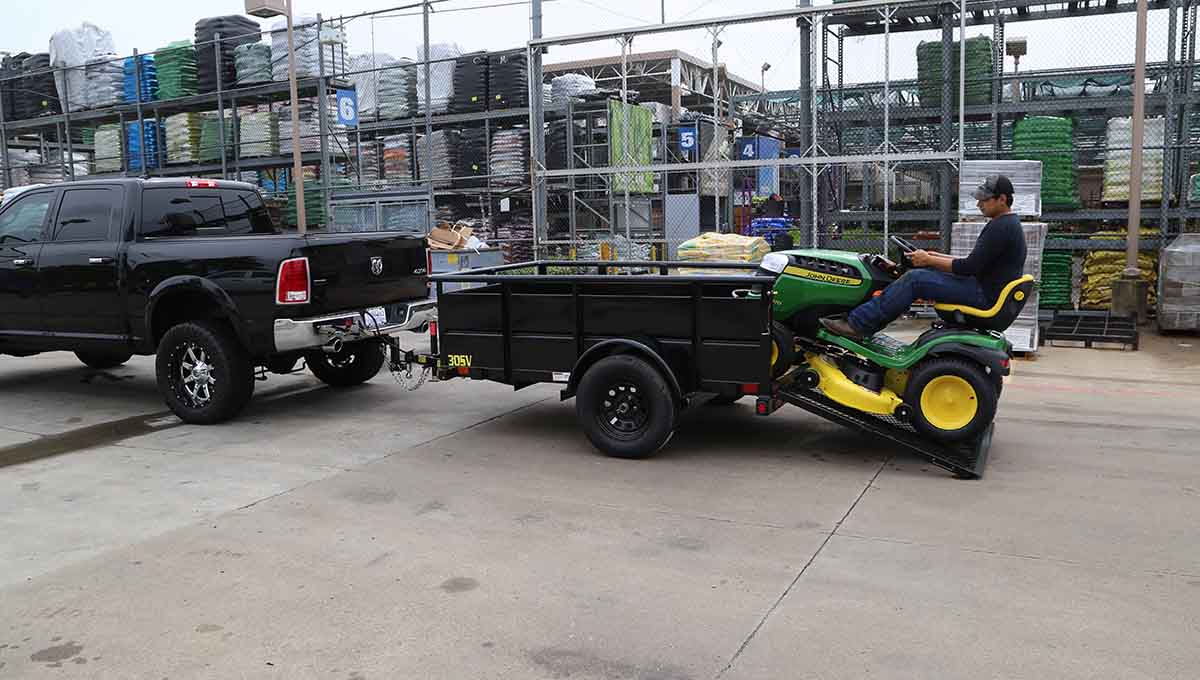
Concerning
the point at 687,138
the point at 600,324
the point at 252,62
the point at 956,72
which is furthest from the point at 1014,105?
the point at 252,62

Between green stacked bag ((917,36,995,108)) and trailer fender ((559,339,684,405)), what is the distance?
9.85 meters

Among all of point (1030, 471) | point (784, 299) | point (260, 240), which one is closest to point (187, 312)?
point (260, 240)

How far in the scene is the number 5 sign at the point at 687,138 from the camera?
69.8 ft

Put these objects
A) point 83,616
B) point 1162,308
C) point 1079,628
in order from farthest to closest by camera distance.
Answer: point 1162,308 → point 83,616 → point 1079,628

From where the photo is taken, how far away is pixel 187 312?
8.68 metres

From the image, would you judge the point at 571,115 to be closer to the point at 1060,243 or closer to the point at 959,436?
the point at 1060,243

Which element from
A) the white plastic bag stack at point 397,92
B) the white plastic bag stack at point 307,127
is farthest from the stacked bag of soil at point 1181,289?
the white plastic bag stack at point 307,127

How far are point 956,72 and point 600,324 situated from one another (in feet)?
33.1

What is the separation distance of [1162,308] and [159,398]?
466 inches

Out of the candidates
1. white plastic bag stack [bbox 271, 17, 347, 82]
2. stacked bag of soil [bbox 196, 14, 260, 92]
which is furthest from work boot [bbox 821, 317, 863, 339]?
stacked bag of soil [bbox 196, 14, 260, 92]

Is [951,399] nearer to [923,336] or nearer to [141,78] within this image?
[923,336]

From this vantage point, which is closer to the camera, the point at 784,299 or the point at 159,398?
the point at 784,299

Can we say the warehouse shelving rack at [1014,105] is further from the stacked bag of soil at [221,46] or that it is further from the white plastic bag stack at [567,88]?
the stacked bag of soil at [221,46]

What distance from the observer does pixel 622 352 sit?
7020 millimetres
